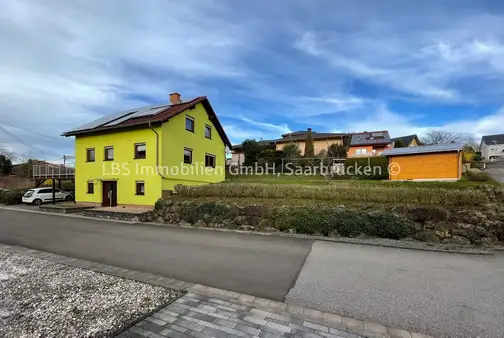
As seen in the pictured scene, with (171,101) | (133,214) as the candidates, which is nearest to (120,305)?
(133,214)

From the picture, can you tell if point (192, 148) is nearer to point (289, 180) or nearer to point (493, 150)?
point (289, 180)

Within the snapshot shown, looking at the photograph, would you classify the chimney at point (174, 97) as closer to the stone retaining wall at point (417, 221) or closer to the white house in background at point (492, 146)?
the stone retaining wall at point (417, 221)

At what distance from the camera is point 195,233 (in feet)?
31.5

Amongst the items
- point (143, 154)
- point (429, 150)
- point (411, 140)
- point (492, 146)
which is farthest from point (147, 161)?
point (492, 146)

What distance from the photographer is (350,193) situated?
9906 millimetres

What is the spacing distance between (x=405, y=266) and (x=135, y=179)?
15734mm

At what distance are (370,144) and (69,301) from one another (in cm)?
4106

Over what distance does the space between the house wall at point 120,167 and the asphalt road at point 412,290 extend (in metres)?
12.7

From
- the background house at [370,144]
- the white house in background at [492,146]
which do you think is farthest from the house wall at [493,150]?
the background house at [370,144]

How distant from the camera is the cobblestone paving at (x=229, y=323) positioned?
10.0ft

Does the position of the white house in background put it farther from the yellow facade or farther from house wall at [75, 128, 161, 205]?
house wall at [75, 128, 161, 205]

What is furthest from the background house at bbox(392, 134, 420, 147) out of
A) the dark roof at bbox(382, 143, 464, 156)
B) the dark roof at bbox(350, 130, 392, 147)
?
the dark roof at bbox(382, 143, 464, 156)

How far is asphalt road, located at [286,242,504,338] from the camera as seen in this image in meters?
3.42

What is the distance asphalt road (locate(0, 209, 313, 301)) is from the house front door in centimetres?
695
